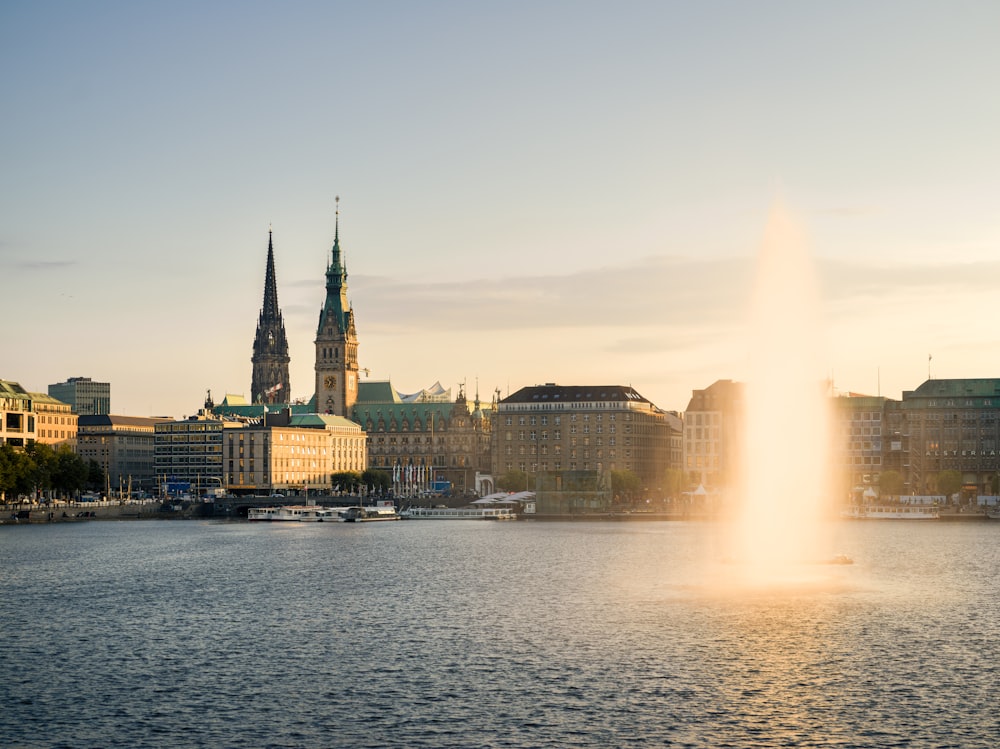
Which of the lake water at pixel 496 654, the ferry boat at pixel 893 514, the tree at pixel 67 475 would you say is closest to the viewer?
the lake water at pixel 496 654

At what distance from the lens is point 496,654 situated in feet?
209

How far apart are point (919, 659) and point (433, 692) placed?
2211cm

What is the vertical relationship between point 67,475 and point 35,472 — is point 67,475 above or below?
below

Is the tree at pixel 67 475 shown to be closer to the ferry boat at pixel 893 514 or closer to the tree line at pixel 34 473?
the tree line at pixel 34 473

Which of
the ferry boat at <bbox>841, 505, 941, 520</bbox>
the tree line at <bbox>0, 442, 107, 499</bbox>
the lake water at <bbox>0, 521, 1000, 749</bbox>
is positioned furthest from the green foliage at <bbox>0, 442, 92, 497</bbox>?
the ferry boat at <bbox>841, 505, 941, 520</bbox>

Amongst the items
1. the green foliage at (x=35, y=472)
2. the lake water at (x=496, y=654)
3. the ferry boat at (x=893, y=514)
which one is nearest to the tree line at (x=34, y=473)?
the green foliage at (x=35, y=472)

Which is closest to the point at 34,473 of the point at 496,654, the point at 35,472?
the point at 35,472

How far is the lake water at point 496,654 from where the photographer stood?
48.8 metres

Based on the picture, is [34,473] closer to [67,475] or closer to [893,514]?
[67,475]

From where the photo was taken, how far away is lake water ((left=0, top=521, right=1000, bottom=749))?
160 ft

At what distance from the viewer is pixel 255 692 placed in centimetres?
5512

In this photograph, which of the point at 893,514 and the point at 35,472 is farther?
the point at 893,514

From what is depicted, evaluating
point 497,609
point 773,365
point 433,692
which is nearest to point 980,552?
point 773,365

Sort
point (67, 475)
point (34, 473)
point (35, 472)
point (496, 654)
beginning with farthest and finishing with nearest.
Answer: point (67, 475) < point (35, 472) < point (34, 473) < point (496, 654)
